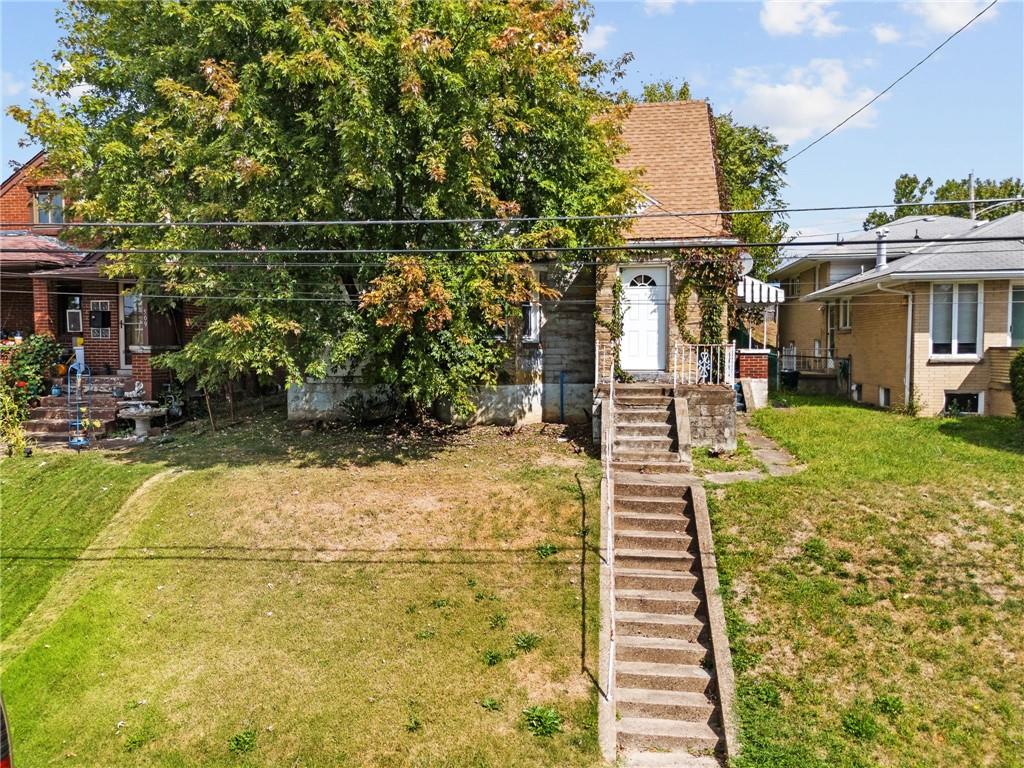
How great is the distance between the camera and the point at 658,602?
857 cm

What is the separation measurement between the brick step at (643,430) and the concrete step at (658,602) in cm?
393

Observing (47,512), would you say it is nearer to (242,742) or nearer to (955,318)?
(242,742)

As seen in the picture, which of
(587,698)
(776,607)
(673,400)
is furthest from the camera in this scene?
(673,400)

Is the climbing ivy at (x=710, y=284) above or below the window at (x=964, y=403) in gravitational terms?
above

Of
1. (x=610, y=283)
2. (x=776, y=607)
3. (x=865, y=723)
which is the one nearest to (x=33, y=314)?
(x=610, y=283)

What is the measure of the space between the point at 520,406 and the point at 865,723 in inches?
384

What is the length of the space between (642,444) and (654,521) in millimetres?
2542

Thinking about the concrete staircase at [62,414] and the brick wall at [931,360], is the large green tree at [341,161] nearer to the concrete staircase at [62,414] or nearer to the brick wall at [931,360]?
the concrete staircase at [62,414]

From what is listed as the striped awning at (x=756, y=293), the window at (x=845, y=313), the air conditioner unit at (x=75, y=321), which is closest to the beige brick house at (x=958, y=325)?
the striped awning at (x=756, y=293)

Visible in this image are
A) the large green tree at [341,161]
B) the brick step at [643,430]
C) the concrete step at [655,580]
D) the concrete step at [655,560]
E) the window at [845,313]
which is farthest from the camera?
the window at [845,313]

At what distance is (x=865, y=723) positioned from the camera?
6.75 meters

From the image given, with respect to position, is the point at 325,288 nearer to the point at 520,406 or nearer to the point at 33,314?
the point at 520,406

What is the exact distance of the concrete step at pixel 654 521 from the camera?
9.70 metres

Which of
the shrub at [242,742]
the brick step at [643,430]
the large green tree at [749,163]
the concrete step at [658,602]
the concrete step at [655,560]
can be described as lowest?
the shrub at [242,742]
